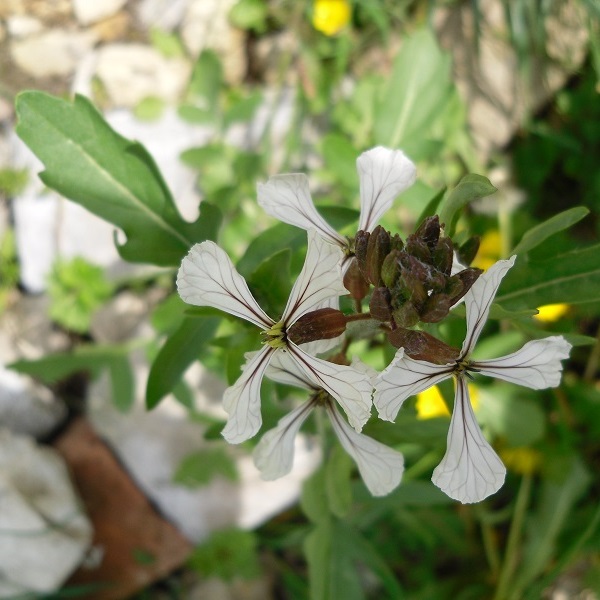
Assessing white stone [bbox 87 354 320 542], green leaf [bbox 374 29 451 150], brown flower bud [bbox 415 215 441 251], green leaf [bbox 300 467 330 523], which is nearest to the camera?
brown flower bud [bbox 415 215 441 251]

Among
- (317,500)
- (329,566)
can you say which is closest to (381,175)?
(317,500)

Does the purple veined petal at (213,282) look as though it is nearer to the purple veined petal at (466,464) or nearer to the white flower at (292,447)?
the white flower at (292,447)

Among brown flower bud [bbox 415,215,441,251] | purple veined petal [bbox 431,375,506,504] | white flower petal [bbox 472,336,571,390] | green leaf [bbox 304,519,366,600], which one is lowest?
green leaf [bbox 304,519,366,600]

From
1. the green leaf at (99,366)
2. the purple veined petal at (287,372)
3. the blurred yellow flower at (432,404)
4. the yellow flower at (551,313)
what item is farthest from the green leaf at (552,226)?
the green leaf at (99,366)

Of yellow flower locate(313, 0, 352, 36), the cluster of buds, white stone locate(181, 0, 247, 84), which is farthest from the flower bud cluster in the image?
white stone locate(181, 0, 247, 84)

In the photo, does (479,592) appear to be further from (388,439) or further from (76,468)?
(76,468)

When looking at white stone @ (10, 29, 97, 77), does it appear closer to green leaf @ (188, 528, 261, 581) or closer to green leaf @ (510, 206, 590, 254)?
green leaf @ (188, 528, 261, 581)

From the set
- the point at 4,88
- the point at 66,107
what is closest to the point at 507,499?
the point at 66,107
